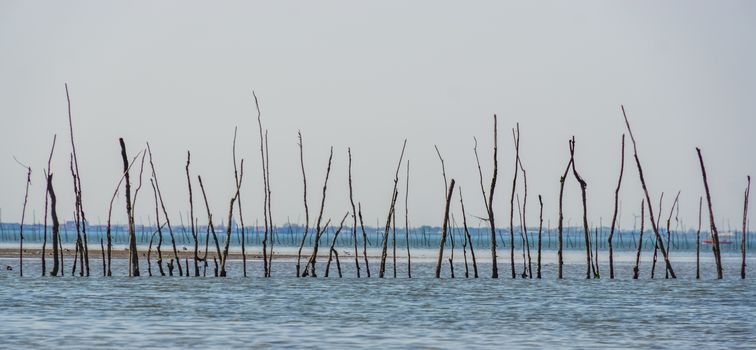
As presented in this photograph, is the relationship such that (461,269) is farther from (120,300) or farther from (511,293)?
(120,300)

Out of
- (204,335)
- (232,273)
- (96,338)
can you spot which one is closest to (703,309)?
(204,335)

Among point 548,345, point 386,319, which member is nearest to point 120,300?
point 386,319

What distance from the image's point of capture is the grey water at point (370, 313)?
21.2 m

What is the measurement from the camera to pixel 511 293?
3584cm

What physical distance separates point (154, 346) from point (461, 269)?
137 ft

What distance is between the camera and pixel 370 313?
2795 centimetres

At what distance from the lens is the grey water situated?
21250 millimetres

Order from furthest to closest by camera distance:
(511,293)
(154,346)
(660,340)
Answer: (511,293), (660,340), (154,346)

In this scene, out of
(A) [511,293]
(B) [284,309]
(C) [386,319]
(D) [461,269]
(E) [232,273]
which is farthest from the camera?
(D) [461,269]

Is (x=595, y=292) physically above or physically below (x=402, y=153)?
below

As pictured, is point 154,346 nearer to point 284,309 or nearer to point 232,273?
point 284,309

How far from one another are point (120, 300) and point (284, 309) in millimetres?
4777

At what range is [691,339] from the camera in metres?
22.5

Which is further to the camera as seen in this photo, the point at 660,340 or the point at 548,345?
the point at 660,340
